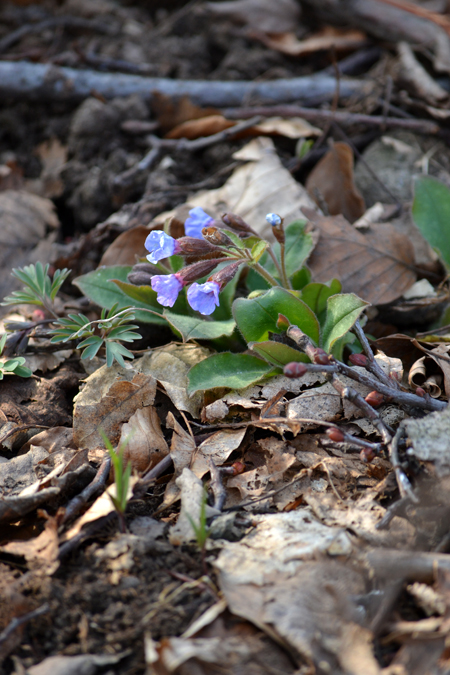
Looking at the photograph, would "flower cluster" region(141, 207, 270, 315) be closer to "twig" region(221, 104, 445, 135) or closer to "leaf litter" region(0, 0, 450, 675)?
"leaf litter" region(0, 0, 450, 675)

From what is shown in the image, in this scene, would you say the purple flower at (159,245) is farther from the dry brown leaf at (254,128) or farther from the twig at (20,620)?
the dry brown leaf at (254,128)

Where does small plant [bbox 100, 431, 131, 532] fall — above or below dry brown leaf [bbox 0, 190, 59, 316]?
above

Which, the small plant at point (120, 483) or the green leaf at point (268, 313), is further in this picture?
the green leaf at point (268, 313)

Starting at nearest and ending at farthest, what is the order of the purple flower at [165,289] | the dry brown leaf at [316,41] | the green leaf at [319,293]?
the purple flower at [165,289]
the green leaf at [319,293]
the dry brown leaf at [316,41]

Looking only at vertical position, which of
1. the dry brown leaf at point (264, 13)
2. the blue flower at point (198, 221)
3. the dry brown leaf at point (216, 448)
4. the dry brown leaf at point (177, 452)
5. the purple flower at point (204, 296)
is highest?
the dry brown leaf at point (264, 13)

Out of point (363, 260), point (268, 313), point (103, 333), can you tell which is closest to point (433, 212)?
point (363, 260)

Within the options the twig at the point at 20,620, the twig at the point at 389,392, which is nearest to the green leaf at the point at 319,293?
the twig at the point at 389,392

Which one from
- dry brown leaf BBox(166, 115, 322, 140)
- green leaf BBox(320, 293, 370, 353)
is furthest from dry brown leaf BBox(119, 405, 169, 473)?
dry brown leaf BBox(166, 115, 322, 140)
